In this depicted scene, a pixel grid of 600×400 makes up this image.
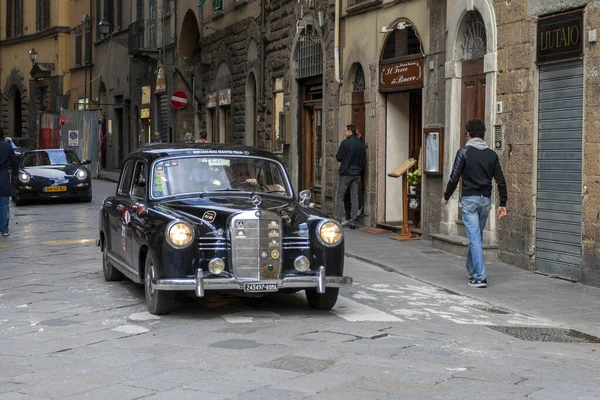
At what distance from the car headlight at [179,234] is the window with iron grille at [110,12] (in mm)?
36636

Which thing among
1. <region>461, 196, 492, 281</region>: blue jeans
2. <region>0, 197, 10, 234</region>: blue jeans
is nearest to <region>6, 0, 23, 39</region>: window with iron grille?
<region>0, 197, 10, 234</region>: blue jeans

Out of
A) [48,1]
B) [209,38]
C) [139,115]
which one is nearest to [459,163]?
[209,38]

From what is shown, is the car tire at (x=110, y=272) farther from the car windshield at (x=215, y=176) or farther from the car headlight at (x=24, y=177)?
the car headlight at (x=24, y=177)

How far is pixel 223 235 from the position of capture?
9.40 meters

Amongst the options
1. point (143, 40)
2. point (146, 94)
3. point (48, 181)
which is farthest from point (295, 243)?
point (146, 94)

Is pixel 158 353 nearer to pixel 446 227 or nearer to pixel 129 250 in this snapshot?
pixel 129 250

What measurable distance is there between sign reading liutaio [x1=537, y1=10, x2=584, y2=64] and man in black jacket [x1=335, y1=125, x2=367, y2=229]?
611cm

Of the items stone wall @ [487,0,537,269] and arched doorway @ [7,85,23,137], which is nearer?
stone wall @ [487,0,537,269]

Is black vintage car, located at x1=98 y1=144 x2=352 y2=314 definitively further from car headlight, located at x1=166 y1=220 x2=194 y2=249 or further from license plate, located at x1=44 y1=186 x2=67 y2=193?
license plate, located at x1=44 y1=186 x2=67 y2=193

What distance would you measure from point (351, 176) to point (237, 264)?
10002 mm

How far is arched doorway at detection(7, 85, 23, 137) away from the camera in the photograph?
193 ft

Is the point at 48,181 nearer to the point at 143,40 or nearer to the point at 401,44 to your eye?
the point at 401,44

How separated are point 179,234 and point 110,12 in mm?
37234

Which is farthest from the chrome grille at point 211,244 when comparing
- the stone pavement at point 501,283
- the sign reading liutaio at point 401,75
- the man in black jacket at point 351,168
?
the man in black jacket at point 351,168
